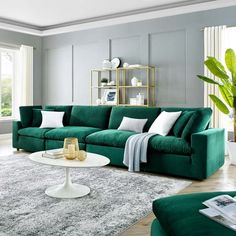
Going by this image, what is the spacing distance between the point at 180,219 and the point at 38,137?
4.11 m

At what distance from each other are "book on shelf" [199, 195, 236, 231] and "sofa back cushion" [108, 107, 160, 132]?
10.1 ft

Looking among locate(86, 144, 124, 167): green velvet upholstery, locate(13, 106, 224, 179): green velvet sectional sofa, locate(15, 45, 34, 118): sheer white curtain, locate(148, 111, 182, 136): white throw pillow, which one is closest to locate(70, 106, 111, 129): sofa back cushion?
locate(13, 106, 224, 179): green velvet sectional sofa

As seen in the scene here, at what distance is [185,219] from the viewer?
4.76ft

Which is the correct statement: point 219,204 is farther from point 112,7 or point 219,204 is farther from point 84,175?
point 112,7

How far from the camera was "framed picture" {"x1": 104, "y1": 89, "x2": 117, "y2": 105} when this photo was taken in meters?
6.69

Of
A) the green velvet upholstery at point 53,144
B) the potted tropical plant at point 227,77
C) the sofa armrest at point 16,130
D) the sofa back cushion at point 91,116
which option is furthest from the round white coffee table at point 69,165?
the sofa armrest at point 16,130

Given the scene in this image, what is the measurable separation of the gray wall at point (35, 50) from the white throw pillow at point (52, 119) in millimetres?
2152

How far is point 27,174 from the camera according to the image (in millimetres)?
3959

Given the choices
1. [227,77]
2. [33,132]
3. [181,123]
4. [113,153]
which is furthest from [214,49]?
[33,132]

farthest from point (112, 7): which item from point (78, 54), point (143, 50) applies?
point (78, 54)

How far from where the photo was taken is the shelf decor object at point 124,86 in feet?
20.6

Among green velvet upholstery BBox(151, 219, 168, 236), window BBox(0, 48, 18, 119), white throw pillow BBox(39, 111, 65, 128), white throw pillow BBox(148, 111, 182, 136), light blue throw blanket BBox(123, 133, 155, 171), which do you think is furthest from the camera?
window BBox(0, 48, 18, 119)

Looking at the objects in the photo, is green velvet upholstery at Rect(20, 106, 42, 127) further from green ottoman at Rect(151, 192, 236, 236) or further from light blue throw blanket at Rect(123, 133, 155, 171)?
green ottoman at Rect(151, 192, 236, 236)

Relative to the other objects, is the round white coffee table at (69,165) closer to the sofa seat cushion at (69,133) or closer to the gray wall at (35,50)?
the sofa seat cushion at (69,133)
